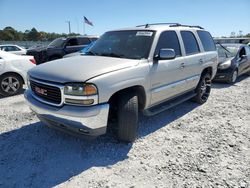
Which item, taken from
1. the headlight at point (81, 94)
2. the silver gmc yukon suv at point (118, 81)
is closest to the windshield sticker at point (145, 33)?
the silver gmc yukon suv at point (118, 81)

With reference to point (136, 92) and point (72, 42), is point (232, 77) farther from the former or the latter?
point (72, 42)

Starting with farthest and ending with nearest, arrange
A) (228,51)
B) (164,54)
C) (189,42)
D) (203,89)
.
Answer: (228,51), (203,89), (189,42), (164,54)

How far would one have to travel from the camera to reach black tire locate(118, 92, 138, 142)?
340 centimetres

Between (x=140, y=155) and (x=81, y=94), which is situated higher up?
(x=81, y=94)

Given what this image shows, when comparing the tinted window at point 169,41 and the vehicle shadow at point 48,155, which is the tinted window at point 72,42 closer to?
the vehicle shadow at point 48,155

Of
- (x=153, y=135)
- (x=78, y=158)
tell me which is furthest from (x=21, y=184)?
(x=153, y=135)

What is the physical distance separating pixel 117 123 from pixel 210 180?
1.55m

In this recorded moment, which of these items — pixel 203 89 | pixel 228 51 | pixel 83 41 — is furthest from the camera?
pixel 83 41

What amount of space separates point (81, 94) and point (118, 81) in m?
0.58

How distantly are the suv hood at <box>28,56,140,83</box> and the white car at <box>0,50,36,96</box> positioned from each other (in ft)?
11.2

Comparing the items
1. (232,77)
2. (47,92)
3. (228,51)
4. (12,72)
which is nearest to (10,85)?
(12,72)

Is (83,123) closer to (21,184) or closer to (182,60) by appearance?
(21,184)

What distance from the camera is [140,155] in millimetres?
3457

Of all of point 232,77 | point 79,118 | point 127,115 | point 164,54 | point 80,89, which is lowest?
point 232,77
